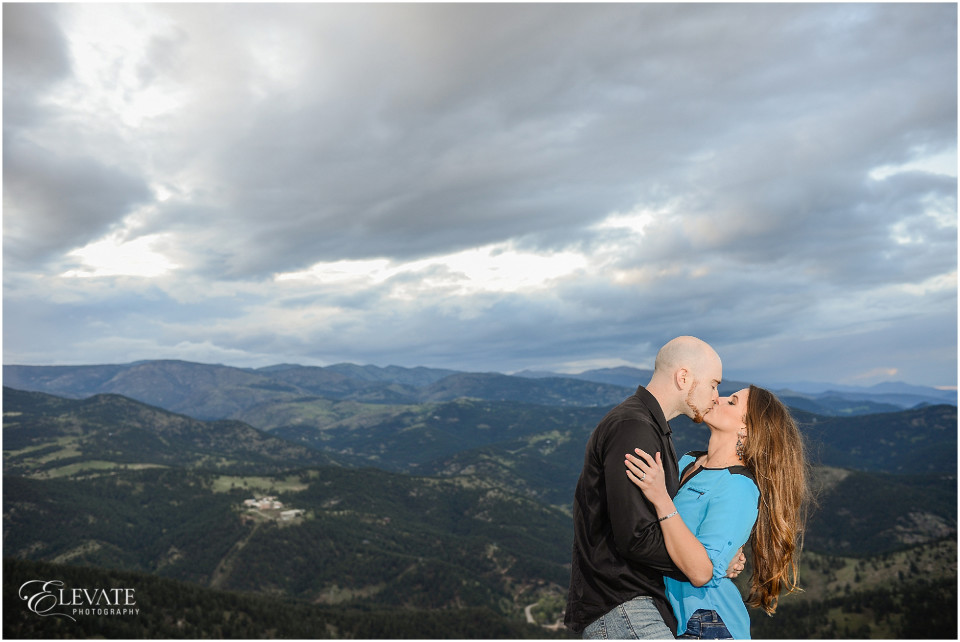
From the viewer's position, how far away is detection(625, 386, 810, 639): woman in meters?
5.92

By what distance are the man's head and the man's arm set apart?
838 millimetres

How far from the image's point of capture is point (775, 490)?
6629 millimetres

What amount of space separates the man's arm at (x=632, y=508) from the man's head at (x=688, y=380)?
838 mm

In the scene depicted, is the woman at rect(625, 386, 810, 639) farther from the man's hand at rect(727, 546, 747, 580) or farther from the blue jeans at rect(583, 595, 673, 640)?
the blue jeans at rect(583, 595, 673, 640)

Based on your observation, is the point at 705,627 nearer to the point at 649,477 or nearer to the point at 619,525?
the point at 619,525

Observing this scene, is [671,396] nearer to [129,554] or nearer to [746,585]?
[746,585]

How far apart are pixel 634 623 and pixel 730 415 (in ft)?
8.75

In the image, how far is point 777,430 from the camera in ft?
22.1

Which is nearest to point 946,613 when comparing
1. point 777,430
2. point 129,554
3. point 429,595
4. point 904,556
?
point 904,556

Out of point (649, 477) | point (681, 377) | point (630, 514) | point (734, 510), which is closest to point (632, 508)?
point (630, 514)

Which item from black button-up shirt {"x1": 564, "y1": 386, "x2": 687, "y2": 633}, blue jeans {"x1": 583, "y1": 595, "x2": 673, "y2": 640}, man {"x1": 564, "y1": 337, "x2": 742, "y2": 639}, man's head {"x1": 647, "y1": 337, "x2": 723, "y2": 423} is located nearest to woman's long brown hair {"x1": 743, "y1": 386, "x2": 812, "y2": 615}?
man {"x1": 564, "y1": 337, "x2": 742, "y2": 639}

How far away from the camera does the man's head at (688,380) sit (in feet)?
22.4

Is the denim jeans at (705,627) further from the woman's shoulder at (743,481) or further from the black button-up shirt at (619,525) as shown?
the woman's shoulder at (743,481)

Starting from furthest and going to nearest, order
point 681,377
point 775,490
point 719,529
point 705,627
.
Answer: point 681,377 → point 775,490 → point 705,627 → point 719,529
